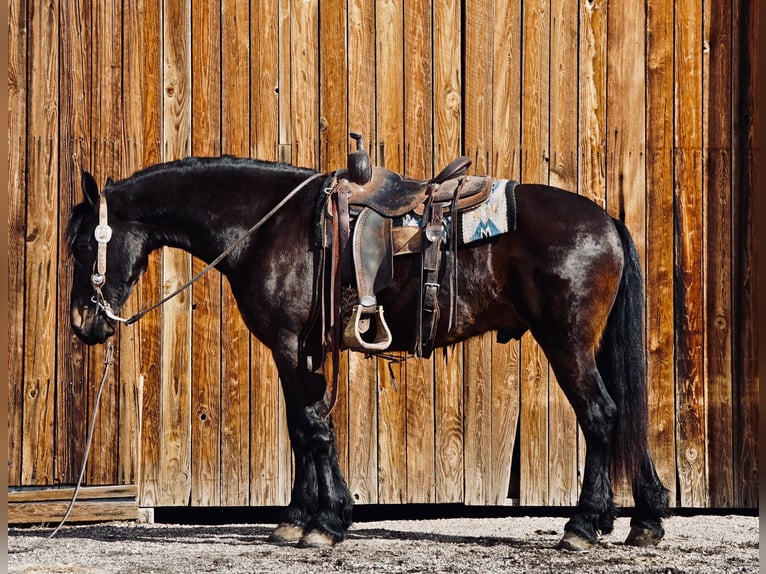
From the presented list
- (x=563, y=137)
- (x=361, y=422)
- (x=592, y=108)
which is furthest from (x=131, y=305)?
(x=592, y=108)

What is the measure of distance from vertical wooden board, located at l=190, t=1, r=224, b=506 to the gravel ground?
38 centimetres

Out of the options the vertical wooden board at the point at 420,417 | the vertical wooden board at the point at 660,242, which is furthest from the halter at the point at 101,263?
the vertical wooden board at the point at 660,242

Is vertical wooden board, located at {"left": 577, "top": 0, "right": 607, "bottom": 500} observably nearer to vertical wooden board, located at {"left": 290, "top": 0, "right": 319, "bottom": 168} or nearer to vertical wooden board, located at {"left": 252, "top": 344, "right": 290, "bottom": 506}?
vertical wooden board, located at {"left": 290, "top": 0, "right": 319, "bottom": 168}

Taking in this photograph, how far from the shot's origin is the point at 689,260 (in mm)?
7199

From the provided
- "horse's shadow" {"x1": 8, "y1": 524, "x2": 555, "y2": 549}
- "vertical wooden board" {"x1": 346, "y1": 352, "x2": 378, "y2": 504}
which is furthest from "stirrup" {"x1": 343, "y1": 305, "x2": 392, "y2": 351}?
"vertical wooden board" {"x1": 346, "y1": 352, "x2": 378, "y2": 504}

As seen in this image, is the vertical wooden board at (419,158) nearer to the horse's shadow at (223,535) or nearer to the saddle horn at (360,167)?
the horse's shadow at (223,535)

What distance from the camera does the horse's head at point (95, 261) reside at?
5992 millimetres

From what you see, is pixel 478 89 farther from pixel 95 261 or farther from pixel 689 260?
pixel 95 261

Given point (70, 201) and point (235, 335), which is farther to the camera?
point (235, 335)

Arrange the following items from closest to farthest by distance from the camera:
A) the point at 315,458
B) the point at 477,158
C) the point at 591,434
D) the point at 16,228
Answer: the point at 591,434 → the point at 315,458 → the point at 16,228 → the point at 477,158

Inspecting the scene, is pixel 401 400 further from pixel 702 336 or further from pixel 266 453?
pixel 702 336

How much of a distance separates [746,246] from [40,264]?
14.9 feet

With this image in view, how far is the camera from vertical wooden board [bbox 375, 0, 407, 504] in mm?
7203

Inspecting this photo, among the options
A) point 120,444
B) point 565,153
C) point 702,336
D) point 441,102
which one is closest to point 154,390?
point 120,444
